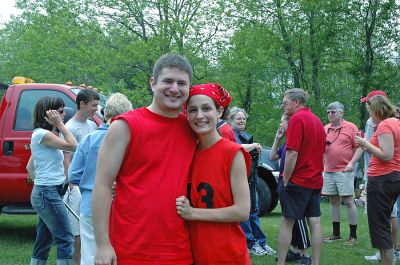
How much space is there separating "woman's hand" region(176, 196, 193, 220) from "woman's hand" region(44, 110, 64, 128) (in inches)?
101

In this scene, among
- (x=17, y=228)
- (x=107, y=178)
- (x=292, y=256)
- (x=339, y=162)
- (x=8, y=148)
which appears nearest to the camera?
(x=107, y=178)

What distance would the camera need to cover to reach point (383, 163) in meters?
5.45

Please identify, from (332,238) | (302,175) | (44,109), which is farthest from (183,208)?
(332,238)

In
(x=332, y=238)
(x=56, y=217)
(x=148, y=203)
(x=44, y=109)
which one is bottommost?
(x=332, y=238)

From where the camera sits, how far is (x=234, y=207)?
8.79 feet

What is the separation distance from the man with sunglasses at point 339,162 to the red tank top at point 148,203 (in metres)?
5.84

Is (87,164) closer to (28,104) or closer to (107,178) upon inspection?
(107,178)

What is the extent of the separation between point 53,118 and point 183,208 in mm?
2615

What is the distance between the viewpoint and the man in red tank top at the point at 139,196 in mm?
2543

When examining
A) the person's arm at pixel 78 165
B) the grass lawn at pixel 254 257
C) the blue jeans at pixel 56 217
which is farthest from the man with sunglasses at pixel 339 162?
the person's arm at pixel 78 165

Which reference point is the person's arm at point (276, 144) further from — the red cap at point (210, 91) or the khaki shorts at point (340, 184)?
the red cap at point (210, 91)

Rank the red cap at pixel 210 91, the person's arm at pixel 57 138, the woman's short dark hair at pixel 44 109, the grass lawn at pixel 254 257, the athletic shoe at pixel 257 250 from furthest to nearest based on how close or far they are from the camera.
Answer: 1. the athletic shoe at pixel 257 250
2. the grass lawn at pixel 254 257
3. the woman's short dark hair at pixel 44 109
4. the person's arm at pixel 57 138
5. the red cap at pixel 210 91

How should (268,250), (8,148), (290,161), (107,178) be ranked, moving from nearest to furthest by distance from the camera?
1. (107,178)
2. (290,161)
3. (268,250)
4. (8,148)

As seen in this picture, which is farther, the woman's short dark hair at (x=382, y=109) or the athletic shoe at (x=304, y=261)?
the athletic shoe at (x=304, y=261)
